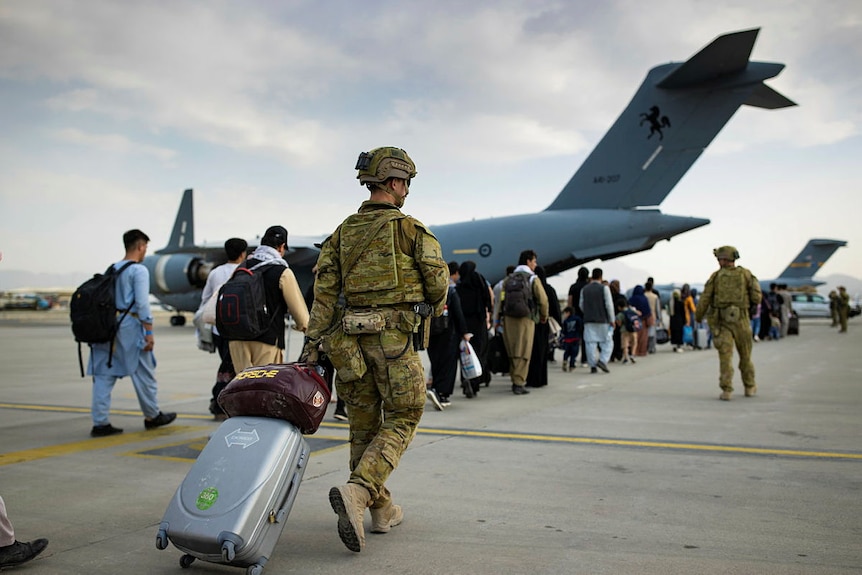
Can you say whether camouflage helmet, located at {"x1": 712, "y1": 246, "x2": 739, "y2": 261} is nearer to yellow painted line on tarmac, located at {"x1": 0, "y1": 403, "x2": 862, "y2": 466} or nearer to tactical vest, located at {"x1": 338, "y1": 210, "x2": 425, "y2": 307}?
yellow painted line on tarmac, located at {"x1": 0, "y1": 403, "x2": 862, "y2": 466}

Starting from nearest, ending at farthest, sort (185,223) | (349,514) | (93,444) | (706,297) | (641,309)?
(349,514)
(93,444)
(706,297)
(641,309)
(185,223)

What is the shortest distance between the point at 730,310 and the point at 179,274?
20.2 meters

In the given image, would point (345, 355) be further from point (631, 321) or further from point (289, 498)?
point (631, 321)

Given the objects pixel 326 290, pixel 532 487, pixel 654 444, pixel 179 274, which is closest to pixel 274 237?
pixel 326 290

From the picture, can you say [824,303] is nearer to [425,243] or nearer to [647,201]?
[647,201]

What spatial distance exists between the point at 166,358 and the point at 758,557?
43.1 feet

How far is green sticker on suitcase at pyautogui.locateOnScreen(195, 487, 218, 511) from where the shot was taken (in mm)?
2674

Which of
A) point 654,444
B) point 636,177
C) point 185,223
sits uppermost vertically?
point 185,223

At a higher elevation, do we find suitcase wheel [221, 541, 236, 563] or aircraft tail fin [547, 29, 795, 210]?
aircraft tail fin [547, 29, 795, 210]

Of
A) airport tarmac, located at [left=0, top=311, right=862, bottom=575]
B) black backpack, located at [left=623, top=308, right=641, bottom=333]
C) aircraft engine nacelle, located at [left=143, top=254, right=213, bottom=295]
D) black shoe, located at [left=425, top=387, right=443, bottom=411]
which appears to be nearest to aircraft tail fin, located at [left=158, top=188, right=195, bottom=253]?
aircraft engine nacelle, located at [left=143, top=254, right=213, bottom=295]

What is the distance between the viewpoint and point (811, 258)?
133 feet

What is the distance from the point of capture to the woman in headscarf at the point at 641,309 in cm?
1453

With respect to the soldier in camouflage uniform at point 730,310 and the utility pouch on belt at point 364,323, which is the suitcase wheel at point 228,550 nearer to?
the utility pouch on belt at point 364,323

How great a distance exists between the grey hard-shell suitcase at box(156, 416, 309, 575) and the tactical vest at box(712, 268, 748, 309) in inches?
253
